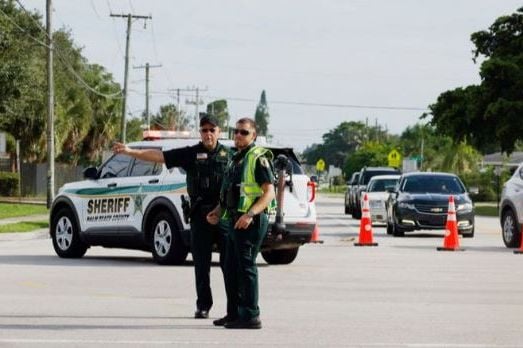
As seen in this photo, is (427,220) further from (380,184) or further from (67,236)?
(67,236)

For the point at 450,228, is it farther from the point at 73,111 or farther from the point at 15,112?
the point at 73,111

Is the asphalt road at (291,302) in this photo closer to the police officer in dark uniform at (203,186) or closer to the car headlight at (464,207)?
the police officer in dark uniform at (203,186)

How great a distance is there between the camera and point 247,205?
38.7 ft

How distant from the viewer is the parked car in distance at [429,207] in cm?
3100

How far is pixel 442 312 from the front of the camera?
44.9ft

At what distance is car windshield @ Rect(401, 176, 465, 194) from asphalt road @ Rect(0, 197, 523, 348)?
332 inches

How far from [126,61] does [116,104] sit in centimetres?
2051

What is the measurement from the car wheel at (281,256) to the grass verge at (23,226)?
39.6ft

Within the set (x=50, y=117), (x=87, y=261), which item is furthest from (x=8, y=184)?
(x=87, y=261)

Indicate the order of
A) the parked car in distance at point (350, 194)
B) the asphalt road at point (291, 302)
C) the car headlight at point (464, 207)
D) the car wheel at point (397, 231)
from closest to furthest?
1. the asphalt road at point (291, 302)
2. the car headlight at point (464, 207)
3. the car wheel at point (397, 231)
4. the parked car in distance at point (350, 194)

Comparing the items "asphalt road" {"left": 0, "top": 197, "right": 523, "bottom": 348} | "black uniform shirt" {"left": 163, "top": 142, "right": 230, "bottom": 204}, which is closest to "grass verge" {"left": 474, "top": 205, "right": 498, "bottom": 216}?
"asphalt road" {"left": 0, "top": 197, "right": 523, "bottom": 348}

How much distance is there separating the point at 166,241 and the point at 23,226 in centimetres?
1480

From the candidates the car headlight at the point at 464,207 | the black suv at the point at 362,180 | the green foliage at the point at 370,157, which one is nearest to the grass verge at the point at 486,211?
the black suv at the point at 362,180

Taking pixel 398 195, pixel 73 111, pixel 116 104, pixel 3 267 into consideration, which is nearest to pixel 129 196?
pixel 3 267
